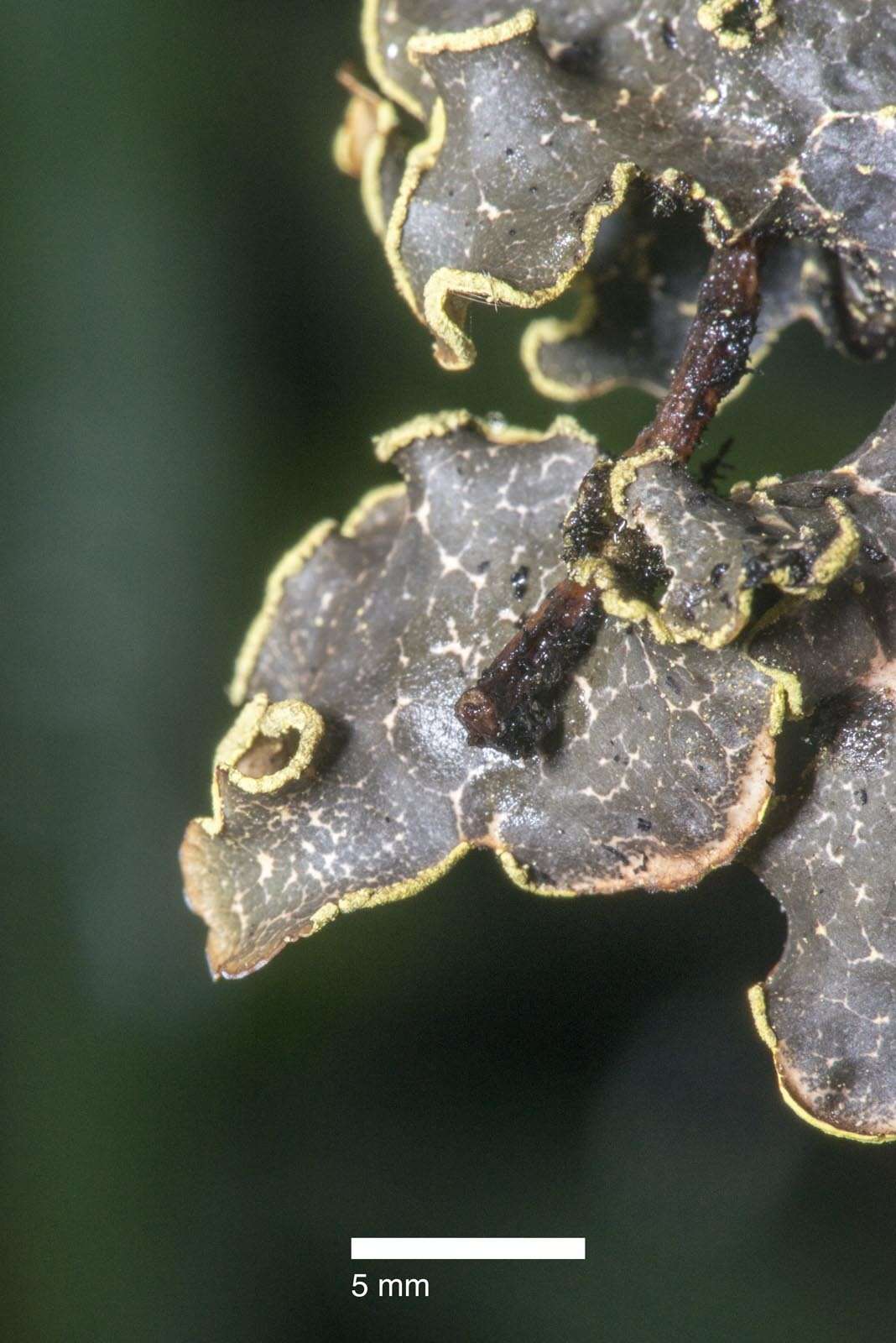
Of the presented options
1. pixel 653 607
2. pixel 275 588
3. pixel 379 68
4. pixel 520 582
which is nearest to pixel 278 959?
pixel 275 588

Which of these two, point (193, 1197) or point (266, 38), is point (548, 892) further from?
point (266, 38)

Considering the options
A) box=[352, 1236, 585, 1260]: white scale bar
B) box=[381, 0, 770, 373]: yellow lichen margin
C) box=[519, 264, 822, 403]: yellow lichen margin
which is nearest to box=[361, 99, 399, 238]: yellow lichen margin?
box=[381, 0, 770, 373]: yellow lichen margin

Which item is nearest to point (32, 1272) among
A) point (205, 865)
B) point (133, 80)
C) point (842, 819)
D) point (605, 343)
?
point (205, 865)

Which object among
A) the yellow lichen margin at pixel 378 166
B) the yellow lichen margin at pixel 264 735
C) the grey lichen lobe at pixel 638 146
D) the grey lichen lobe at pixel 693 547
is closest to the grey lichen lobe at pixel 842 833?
the grey lichen lobe at pixel 693 547

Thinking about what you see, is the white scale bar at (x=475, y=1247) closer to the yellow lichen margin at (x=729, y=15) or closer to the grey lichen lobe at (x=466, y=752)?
the grey lichen lobe at (x=466, y=752)

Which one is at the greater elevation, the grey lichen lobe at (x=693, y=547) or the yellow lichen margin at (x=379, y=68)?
the yellow lichen margin at (x=379, y=68)

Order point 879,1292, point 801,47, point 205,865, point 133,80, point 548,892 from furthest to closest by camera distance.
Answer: point 133,80 < point 879,1292 < point 205,865 < point 548,892 < point 801,47

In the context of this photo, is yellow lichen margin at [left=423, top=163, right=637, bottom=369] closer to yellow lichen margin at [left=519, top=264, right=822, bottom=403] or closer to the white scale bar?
yellow lichen margin at [left=519, top=264, right=822, bottom=403]
